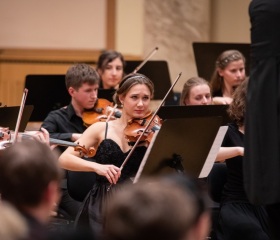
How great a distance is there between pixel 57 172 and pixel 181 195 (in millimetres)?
430

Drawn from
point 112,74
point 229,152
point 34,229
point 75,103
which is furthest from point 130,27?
point 34,229

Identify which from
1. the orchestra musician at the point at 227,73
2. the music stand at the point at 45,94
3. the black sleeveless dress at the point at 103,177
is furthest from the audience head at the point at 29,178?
the orchestra musician at the point at 227,73

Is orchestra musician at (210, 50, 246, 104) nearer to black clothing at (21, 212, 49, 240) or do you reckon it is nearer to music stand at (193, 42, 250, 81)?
music stand at (193, 42, 250, 81)

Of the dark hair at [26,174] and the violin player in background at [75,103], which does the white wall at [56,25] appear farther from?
the dark hair at [26,174]

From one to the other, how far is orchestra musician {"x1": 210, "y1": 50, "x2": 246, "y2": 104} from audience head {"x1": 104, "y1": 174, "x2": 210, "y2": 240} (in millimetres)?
3888

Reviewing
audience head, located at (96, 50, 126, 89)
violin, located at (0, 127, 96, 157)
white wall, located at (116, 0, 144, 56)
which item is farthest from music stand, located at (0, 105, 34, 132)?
white wall, located at (116, 0, 144, 56)

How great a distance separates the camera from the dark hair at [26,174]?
175cm

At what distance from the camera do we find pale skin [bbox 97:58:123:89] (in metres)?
5.59

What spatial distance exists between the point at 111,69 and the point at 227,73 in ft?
2.90

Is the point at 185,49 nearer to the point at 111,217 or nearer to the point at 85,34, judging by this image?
the point at 85,34

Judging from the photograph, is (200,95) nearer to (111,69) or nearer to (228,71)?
Answer: (228,71)

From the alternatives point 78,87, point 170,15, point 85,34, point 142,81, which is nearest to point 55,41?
point 85,34

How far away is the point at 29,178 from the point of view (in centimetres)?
175

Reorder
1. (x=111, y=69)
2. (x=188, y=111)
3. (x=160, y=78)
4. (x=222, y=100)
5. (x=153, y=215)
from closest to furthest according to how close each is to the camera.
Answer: (x=153, y=215) < (x=188, y=111) < (x=222, y=100) < (x=160, y=78) < (x=111, y=69)
